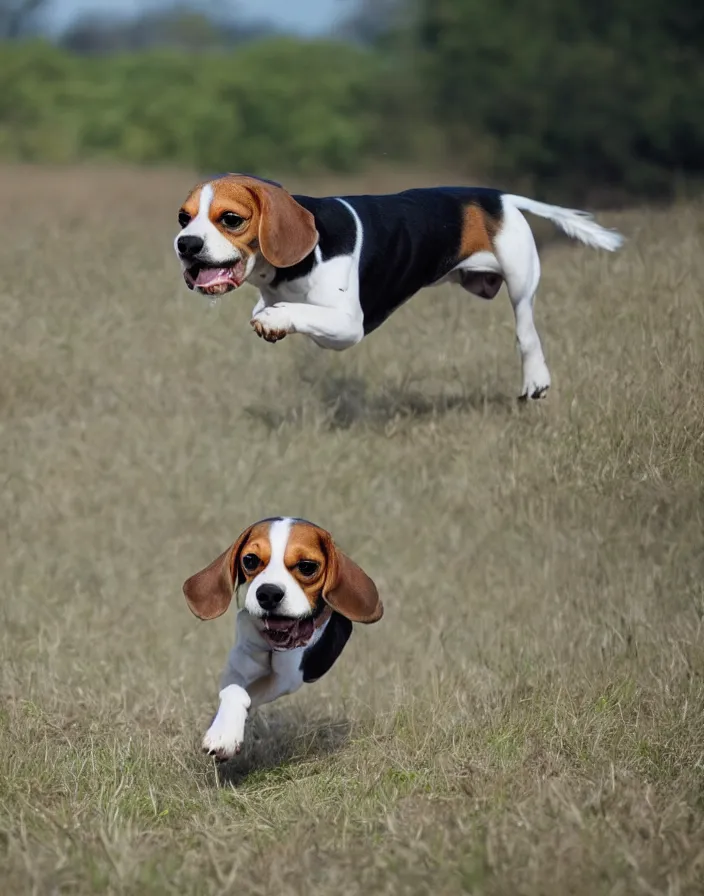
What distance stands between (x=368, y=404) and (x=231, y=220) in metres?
2.91

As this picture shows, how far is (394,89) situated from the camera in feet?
35.9

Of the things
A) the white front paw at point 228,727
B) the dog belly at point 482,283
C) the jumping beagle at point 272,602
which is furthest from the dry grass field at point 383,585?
the dog belly at point 482,283

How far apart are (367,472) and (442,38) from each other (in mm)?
5901

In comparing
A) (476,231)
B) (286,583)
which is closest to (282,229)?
(286,583)

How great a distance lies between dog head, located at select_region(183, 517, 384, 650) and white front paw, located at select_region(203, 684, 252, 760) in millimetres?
205

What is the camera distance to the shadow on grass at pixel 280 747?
568cm

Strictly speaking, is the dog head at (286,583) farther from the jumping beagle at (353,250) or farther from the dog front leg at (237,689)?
the jumping beagle at (353,250)

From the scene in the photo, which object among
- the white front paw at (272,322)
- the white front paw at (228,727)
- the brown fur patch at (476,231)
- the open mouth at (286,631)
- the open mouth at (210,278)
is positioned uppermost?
the open mouth at (210,278)

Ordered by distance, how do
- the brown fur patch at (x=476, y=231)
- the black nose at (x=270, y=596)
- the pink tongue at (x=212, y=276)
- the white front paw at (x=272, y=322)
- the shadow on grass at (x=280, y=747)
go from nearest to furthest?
the black nose at (x=270, y=596) → the pink tongue at (x=212, y=276) → the white front paw at (x=272, y=322) → the shadow on grass at (x=280, y=747) → the brown fur patch at (x=476, y=231)

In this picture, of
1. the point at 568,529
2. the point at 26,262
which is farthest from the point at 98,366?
the point at 568,529

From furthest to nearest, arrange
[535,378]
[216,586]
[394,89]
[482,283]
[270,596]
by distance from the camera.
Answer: [394,89]
[482,283]
[535,378]
[216,586]
[270,596]

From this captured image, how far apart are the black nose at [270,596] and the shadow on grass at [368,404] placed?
2650 mm

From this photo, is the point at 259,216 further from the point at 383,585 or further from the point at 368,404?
the point at 383,585

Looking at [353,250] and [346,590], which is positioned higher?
[353,250]
